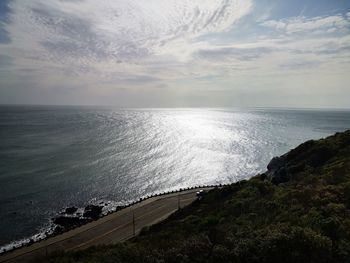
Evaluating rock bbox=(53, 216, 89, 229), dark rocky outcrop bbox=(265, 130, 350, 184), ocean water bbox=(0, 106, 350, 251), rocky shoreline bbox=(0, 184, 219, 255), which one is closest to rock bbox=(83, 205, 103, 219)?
rocky shoreline bbox=(0, 184, 219, 255)

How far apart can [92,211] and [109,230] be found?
1379 cm

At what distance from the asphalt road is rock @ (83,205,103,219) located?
6.01 meters

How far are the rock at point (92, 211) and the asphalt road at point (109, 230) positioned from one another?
19.7 feet

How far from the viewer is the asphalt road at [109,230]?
121ft

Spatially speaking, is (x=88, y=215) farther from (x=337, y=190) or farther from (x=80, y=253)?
(x=337, y=190)

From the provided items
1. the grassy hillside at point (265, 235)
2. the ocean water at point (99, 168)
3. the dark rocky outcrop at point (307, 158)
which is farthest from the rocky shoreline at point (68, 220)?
the dark rocky outcrop at point (307, 158)

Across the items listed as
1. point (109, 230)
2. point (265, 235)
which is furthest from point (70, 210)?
point (265, 235)

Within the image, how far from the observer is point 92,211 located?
180 feet

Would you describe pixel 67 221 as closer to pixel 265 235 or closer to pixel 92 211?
pixel 92 211

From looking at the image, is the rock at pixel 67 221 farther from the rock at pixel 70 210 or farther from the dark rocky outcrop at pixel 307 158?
the dark rocky outcrop at pixel 307 158

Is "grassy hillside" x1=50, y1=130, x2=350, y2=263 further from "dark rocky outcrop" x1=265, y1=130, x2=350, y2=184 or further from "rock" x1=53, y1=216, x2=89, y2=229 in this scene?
"rock" x1=53, y1=216, x2=89, y2=229

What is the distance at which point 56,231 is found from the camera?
45.1 meters

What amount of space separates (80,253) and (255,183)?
2592 cm

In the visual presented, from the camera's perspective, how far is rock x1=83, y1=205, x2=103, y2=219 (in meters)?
53.2
